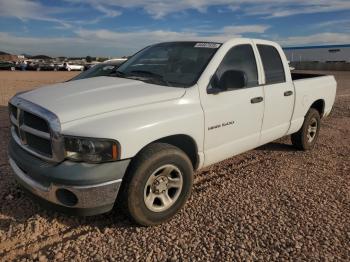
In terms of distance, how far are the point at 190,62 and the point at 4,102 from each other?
9469 mm

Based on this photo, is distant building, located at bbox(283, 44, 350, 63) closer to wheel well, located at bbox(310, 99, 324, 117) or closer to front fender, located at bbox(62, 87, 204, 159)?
wheel well, located at bbox(310, 99, 324, 117)

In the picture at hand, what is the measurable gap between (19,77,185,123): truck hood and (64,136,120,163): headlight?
0.21 meters

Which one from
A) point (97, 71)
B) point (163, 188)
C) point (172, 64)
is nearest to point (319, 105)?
point (172, 64)

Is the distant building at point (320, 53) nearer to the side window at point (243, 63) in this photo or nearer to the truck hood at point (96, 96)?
the side window at point (243, 63)

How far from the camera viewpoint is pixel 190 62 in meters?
4.16

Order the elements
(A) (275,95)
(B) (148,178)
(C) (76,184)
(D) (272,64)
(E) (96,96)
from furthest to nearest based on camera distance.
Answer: (D) (272,64), (A) (275,95), (E) (96,96), (B) (148,178), (C) (76,184)

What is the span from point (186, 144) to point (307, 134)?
123 inches

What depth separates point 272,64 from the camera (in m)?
4.95

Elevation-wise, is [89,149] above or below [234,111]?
below

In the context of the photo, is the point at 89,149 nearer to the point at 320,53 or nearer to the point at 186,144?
the point at 186,144

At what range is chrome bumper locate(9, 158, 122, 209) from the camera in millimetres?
2908

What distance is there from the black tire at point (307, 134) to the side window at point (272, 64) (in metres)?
1.11

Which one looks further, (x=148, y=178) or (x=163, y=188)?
(x=163, y=188)

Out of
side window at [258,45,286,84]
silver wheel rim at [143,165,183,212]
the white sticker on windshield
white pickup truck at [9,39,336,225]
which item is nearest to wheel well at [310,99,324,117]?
side window at [258,45,286,84]
